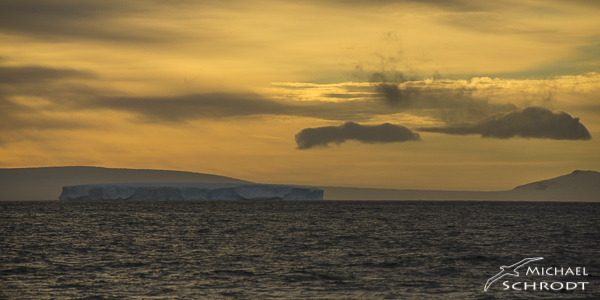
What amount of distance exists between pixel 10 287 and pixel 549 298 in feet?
83.4

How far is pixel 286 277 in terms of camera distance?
116ft

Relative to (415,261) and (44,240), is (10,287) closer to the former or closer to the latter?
(415,261)

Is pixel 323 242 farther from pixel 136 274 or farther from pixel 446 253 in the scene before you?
pixel 136 274

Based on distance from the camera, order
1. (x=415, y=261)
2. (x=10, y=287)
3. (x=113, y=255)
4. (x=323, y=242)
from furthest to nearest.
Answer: (x=323, y=242), (x=113, y=255), (x=415, y=261), (x=10, y=287)

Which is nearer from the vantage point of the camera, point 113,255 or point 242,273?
point 242,273

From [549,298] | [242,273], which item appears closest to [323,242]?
[242,273]

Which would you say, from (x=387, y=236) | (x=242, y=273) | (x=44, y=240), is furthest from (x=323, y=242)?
(x=44, y=240)

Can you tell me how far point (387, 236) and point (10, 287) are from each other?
133 ft

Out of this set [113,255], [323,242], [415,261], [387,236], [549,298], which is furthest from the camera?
[387,236]

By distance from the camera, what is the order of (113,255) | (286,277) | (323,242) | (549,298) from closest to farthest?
(549,298), (286,277), (113,255), (323,242)

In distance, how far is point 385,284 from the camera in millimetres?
33156
